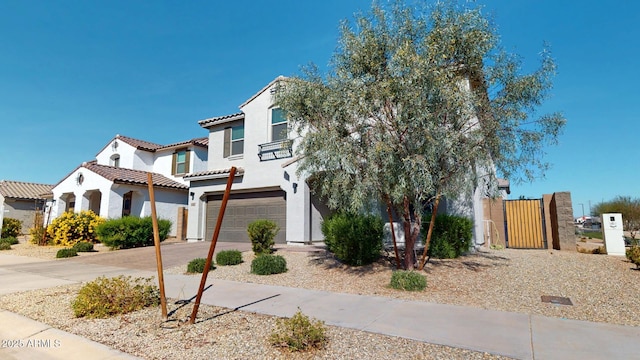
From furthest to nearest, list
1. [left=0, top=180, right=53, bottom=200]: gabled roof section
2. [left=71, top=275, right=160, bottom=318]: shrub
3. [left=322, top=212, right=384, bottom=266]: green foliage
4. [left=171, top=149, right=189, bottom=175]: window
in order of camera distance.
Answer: [left=0, top=180, right=53, bottom=200]: gabled roof section → [left=171, top=149, right=189, bottom=175]: window → [left=322, top=212, right=384, bottom=266]: green foliage → [left=71, top=275, right=160, bottom=318]: shrub

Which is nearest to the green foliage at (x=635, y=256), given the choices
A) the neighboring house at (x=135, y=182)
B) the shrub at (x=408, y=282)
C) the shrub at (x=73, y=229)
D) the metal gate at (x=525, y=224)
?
the metal gate at (x=525, y=224)

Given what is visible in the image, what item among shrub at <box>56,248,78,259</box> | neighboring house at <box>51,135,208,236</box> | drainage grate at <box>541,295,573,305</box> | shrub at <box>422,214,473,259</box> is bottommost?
drainage grate at <box>541,295,573,305</box>

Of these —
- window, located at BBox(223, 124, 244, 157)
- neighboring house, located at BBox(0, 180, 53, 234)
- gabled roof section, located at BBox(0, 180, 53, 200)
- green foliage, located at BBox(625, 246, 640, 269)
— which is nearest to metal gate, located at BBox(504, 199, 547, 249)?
green foliage, located at BBox(625, 246, 640, 269)

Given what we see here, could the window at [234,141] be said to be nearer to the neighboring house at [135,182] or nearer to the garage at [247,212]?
the garage at [247,212]

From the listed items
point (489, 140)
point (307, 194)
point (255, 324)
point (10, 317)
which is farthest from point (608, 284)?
point (10, 317)

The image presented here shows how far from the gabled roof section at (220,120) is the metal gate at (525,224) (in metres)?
13.8

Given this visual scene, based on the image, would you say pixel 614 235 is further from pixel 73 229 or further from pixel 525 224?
pixel 73 229

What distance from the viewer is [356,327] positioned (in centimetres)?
562

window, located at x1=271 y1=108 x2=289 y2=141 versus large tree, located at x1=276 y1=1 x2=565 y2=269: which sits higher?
window, located at x1=271 y1=108 x2=289 y2=141

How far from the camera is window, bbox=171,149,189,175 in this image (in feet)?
81.8

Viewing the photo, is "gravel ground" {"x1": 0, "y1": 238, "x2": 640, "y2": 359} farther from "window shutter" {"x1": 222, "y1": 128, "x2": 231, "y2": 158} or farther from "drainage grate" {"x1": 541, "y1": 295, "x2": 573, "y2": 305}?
"window shutter" {"x1": 222, "y1": 128, "x2": 231, "y2": 158}

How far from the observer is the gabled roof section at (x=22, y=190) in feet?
96.6

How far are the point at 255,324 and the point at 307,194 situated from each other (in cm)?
1042

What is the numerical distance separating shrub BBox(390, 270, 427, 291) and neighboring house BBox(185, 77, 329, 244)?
7.80m
